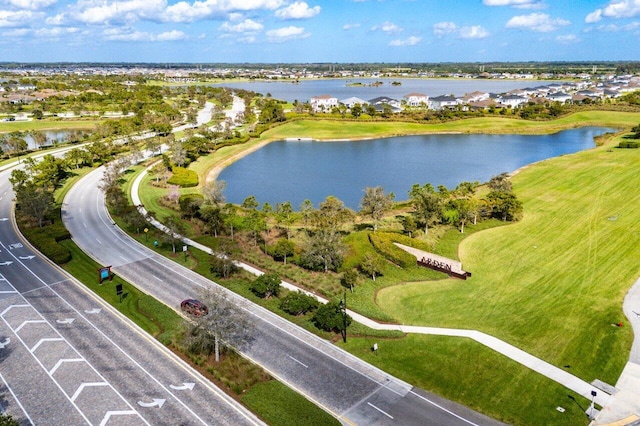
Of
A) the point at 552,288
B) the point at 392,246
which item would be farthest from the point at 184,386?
the point at 552,288

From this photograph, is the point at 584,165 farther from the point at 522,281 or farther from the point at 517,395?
the point at 517,395

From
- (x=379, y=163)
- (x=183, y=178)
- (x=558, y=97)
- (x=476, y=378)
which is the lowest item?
(x=476, y=378)

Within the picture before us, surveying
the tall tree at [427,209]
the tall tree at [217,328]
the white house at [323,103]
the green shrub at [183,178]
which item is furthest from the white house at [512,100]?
the tall tree at [217,328]

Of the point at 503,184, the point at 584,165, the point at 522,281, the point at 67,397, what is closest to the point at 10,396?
the point at 67,397

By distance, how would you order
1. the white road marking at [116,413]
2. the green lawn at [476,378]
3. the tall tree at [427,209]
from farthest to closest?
the tall tree at [427,209]
the green lawn at [476,378]
the white road marking at [116,413]

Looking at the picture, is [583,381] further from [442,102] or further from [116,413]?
Result: [442,102]

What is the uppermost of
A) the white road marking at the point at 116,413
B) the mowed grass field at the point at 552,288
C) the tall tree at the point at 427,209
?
the tall tree at the point at 427,209

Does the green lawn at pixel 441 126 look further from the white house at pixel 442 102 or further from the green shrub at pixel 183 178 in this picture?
the green shrub at pixel 183 178

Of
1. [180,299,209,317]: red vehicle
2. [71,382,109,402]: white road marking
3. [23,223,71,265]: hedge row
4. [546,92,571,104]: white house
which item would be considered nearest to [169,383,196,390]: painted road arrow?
[71,382,109,402]: white road marking
